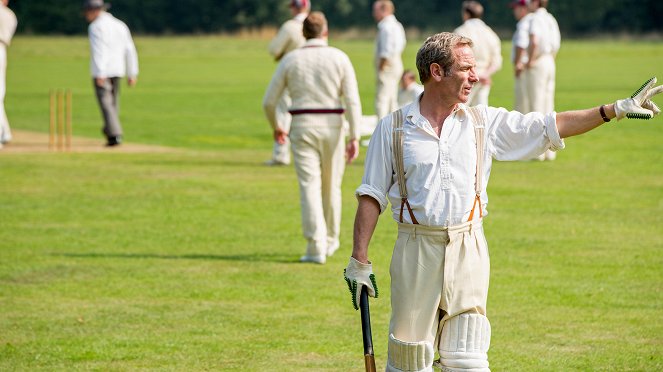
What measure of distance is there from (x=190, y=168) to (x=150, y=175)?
3.25ft

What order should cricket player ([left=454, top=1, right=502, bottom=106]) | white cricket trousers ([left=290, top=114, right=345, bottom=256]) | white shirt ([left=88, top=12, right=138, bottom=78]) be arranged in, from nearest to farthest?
white cricket trousers ([left=290, top=114, right=345, bottom=256]) < cricket player ([left=454, top=1, right=502, bottom=106]) < white shirt ([left=88, top=12, right=138, bottom=78])

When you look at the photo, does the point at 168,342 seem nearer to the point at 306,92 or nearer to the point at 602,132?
the point at 306,92

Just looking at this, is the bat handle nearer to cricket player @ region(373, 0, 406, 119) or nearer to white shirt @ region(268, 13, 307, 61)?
white shirt @ region(268, 13, 307, 61)

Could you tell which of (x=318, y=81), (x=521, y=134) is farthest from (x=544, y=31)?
(x=521, y=134)

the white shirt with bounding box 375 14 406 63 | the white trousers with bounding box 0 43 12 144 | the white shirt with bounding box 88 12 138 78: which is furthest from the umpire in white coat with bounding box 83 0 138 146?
the white shirt with bounding box 375 14 406 63

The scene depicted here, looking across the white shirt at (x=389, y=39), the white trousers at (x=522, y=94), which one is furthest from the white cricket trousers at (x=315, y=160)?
the white shirt at (x=389, y=39)

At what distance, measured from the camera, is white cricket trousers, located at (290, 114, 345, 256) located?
453 inches

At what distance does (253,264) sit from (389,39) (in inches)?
395

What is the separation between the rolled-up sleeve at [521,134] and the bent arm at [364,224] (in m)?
0.61

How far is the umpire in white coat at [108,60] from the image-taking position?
68.9 ft

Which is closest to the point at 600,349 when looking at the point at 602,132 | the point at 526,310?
the point at 526,310

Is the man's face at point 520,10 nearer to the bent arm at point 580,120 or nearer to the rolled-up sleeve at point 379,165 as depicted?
the bent arm at point 580,120

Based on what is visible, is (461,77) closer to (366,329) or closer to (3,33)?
(366,329)

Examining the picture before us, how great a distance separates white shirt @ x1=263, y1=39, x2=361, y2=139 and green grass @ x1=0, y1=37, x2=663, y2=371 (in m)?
1.39
